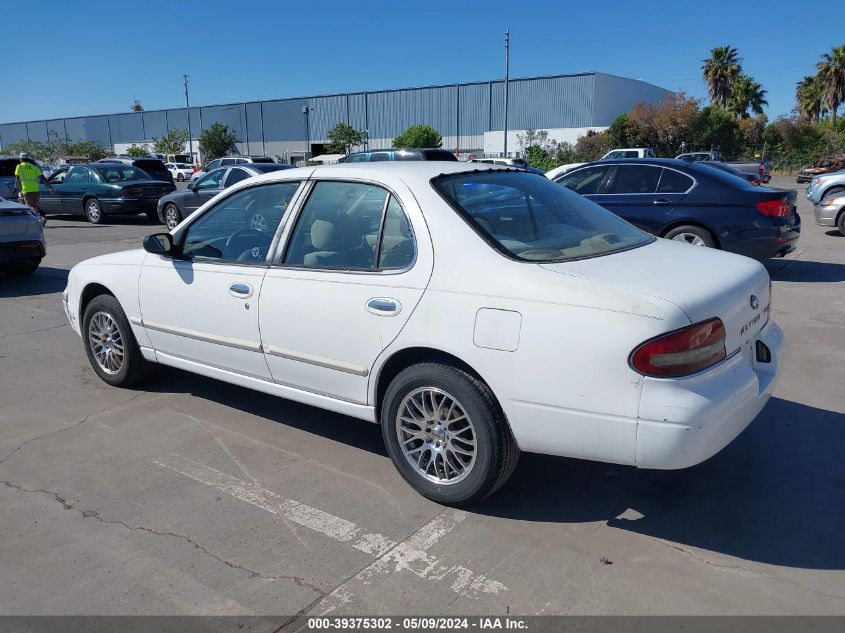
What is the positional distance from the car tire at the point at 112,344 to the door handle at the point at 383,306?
241 centimetres

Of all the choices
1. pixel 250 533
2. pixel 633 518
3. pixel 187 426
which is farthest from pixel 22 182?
pixel 633 518

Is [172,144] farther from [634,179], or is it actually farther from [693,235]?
[693,235]

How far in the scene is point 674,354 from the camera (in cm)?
285

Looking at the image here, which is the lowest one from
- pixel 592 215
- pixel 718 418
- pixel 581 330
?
pixel 718 418

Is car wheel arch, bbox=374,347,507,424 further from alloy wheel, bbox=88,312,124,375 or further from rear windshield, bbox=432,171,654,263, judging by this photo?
→ alloy wheel, bbox=88,312,124,375

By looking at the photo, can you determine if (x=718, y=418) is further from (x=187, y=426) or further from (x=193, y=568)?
(x=187, y=426)

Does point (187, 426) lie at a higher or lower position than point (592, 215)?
lower

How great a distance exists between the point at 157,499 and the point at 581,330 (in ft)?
7.90

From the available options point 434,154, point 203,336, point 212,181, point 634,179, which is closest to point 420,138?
point 434,154

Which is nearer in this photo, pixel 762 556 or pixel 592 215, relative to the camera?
pixel 762 556

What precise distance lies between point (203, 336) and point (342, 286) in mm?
1261

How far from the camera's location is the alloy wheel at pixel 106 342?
5.21 metres

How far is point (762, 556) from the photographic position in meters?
3.09

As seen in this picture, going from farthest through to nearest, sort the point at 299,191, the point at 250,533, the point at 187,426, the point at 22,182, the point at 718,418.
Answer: the point at 22,182, the point at 187,426, the point at 299,191, the point at 250,533, the point at 718,418
